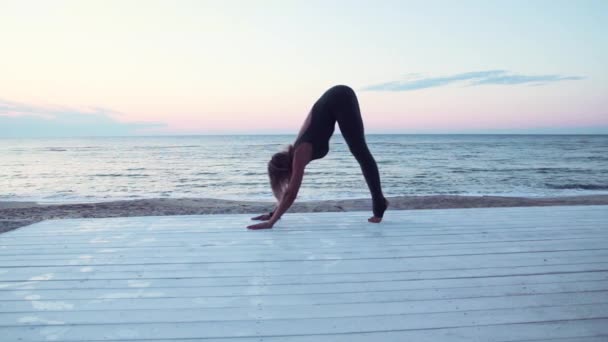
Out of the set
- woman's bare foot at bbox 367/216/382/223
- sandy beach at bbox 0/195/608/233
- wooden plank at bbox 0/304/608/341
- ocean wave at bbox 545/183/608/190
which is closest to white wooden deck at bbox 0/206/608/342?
wooden plank at bbox 0/304/608/341

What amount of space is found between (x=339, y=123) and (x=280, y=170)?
69 centimetres

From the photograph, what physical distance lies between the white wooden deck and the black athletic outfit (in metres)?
0.62

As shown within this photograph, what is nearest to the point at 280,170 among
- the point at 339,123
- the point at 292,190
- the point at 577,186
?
the point at 292,190

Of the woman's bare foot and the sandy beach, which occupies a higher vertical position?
the woman's bare foot

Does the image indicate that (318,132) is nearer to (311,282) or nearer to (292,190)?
(292,190)

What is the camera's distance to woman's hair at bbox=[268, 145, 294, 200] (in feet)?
11.5

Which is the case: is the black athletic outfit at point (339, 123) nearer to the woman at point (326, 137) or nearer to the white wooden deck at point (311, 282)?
the woman at point (326, 137)

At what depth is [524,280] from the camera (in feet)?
6.31

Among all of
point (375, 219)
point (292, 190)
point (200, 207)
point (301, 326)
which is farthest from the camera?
point (200, 207)

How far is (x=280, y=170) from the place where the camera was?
3.52 metres

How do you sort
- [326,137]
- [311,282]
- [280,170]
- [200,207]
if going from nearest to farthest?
[311,282] < [326,137] < [280,170] < [200,207]

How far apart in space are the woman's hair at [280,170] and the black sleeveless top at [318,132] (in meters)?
0.27

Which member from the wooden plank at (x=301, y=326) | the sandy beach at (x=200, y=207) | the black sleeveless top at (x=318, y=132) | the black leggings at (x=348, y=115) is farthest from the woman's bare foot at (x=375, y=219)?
the sandy beach at (x=200, y=207)

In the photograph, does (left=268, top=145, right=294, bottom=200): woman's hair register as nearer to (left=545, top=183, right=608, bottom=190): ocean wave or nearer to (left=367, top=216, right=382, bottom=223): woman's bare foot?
(left=367, top=216, right=382, bottom=223): woman's bare foot
